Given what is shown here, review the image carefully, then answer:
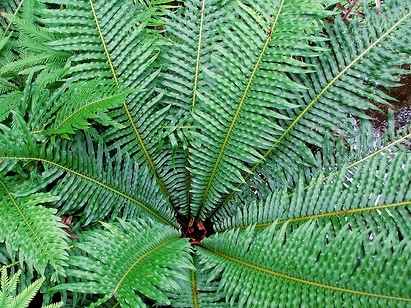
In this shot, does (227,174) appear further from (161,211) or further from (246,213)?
(161,211)

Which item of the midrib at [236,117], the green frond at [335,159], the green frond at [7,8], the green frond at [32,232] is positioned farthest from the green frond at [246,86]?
the green frond at [7,8]

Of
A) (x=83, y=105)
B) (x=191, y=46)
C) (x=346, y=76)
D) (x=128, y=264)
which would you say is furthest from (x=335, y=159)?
(x=83, y=105)

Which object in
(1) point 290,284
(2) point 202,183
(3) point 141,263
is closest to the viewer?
(1) point 290,284

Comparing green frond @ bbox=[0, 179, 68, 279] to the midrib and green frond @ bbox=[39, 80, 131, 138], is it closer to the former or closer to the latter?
green frond @ bbox=[39, 80, 131, 138]

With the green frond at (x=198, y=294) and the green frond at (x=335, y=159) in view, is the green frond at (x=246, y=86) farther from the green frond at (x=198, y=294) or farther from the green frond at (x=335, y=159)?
the green frond at (x=198, y=294)

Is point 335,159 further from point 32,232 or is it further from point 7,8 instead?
point 7,8

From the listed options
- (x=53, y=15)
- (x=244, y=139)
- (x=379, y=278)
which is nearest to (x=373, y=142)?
(x=244, y=139)

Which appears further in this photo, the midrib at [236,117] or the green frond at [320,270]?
the midrib at [236,117]
